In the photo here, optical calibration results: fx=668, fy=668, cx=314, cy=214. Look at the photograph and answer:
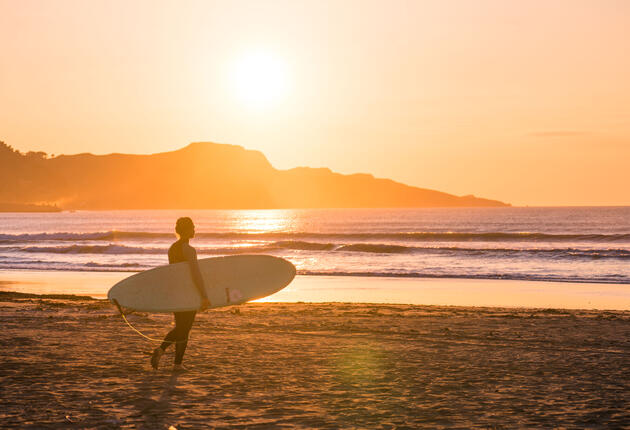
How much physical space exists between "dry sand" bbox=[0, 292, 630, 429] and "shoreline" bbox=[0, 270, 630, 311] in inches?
177

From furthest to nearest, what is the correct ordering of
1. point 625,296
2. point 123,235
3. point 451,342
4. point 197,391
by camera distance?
point 123,235
point 625,296
point 451,342
point 197,391

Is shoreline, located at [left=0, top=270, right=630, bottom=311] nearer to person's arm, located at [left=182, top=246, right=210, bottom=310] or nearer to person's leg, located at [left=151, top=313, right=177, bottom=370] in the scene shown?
person's leg, located at [left=151, top=313, right=177, bottom=370]

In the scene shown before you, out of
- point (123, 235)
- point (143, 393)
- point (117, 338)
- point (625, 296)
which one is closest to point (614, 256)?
point (625, 296)

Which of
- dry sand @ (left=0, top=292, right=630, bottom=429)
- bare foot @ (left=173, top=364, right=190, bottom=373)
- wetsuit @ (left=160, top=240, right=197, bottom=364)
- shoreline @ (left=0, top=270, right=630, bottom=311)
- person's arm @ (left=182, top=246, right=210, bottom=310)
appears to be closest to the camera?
dry sand @ (left=0, top=292, right=630, bottom=429)

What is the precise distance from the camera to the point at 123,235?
68688 millimetres

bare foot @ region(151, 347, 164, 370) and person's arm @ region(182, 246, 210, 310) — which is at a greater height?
person's arm @ region(182, 246, 210, 310)

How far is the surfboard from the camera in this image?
8.30 meters

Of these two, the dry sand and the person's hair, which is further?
the person's hair

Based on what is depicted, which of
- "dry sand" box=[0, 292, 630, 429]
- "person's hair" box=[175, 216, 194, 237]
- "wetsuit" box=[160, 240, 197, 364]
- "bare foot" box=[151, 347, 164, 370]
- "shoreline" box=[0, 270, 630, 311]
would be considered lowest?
"shoreline" box=[0, 270, 630, 311]

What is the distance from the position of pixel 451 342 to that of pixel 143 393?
522cm

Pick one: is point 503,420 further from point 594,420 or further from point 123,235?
point 123,235

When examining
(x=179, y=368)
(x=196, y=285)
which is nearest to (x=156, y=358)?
(x=179, y=368)

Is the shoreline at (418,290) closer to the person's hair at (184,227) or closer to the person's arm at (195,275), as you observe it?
the person's arm at (195,275)

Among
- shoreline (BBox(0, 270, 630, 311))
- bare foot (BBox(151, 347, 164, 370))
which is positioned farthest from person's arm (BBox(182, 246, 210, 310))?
shoreline (BBox(0, 270, 630, 311))
